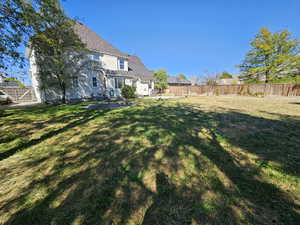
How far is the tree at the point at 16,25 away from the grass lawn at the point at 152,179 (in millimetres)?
5024

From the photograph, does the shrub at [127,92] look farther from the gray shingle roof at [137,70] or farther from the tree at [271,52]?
the tree at [271,52]

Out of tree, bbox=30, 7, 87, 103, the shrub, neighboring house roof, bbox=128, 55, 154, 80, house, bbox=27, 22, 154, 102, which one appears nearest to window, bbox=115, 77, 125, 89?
house, bbox=27, 22, 154, 102

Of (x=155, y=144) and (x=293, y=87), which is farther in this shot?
(x=293, y=87)

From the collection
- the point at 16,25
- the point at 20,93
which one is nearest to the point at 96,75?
the point at 20,93

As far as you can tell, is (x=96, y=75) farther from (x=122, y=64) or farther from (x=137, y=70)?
(x=137, y=70)

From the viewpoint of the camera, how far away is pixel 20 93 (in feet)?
45.2

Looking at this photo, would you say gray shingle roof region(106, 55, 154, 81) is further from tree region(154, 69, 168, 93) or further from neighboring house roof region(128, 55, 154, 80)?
tree region(154, 69, 168, 93)

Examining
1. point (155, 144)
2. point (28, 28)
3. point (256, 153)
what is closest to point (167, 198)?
point (155, 144)

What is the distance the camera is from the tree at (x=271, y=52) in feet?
62.7

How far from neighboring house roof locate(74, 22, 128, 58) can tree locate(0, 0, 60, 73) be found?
27.8ft

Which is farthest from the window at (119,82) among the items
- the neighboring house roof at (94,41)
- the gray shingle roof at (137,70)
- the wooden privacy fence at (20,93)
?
the wooden privacy fence at (20,93)

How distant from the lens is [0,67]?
6000mm

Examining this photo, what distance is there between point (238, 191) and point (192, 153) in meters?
1.08

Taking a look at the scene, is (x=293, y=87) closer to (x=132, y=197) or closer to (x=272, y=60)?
(x=272, y=60)
